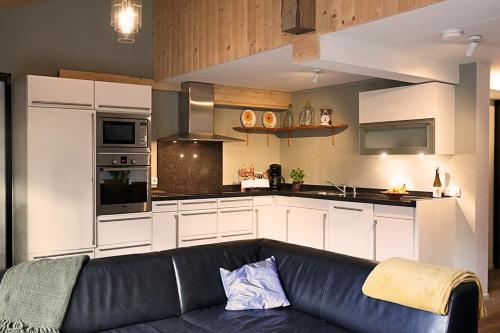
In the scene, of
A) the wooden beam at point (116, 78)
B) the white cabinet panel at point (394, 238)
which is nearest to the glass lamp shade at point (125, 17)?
the wooden beam at point (116, 78)

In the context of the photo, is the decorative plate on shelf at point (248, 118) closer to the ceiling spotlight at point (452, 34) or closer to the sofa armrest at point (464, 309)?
the ceiling spotlight at point (452, 34)

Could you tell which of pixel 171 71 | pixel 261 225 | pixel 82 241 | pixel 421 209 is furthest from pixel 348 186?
pixel 82 241

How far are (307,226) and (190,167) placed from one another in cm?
168

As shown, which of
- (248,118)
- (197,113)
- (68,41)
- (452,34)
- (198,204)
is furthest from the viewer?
(248,118)

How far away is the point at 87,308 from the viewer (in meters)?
2.62

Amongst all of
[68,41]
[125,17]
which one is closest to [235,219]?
[68,41]

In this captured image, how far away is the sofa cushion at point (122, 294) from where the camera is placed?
103 inches

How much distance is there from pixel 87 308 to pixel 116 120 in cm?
277

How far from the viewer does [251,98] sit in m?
6.56

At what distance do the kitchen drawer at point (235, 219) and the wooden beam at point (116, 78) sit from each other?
165 cm

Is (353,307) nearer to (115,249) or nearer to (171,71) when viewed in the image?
(115,249)

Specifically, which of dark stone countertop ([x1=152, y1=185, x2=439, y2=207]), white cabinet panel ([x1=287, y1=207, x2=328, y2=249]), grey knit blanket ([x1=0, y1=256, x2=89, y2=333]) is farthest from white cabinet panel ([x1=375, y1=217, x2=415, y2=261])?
grey knit blanket ([x1=0, y1=256, x2=89, y2=333])

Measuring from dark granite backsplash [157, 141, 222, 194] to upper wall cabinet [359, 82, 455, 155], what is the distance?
2.07 metres

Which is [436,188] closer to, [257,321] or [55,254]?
[257,321]
